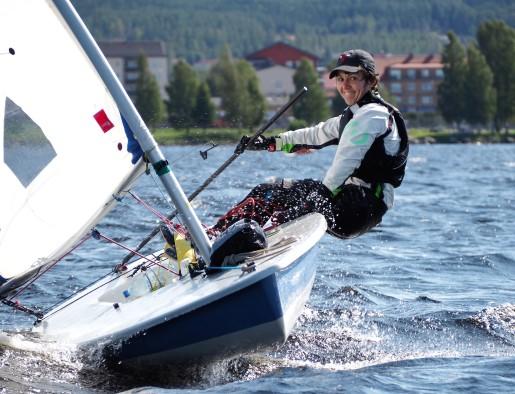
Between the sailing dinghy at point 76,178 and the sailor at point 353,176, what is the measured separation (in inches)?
5.6

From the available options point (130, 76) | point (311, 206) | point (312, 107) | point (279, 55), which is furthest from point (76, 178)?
point (279, 55)

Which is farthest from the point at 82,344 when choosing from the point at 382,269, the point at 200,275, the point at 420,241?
the point at 420,241

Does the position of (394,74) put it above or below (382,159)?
below

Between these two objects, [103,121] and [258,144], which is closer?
[103,121]

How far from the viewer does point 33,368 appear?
6.09m

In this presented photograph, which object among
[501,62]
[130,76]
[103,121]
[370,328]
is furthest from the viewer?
[130,76]

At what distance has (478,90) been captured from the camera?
69625 millimetres

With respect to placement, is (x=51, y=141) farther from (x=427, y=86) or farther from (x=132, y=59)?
(x=132, y=59)

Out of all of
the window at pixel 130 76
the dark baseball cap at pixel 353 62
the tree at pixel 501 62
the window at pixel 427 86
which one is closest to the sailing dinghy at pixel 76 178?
the dark baseball cap at pixel 353 62

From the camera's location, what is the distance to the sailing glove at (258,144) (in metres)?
7.41

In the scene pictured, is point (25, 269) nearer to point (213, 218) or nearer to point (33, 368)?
point (33, 368)

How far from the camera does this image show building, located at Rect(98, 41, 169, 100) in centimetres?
12294

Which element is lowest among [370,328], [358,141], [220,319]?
[370,328]

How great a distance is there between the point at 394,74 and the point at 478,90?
4454 cm
